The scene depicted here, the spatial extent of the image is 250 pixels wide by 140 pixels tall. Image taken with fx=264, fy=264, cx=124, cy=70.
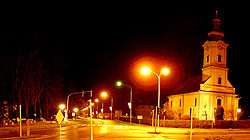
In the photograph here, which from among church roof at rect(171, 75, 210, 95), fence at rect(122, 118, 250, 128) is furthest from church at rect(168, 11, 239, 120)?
fence at rect(122, 118, 250, 128)

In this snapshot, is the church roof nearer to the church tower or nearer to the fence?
the church tower

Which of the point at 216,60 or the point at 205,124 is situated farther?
the point at 216,60

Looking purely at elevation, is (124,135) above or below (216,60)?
below

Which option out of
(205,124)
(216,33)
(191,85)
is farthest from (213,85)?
(205,124)

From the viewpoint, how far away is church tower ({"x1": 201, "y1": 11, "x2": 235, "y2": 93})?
57562 millimetres

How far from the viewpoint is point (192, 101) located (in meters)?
59.2

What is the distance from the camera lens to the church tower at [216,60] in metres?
57.6

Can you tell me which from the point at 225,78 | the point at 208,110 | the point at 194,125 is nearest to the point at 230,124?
the point at 194,125

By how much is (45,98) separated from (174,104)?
107ft

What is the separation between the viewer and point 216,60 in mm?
57750

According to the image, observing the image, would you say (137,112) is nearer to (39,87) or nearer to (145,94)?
(145,94)

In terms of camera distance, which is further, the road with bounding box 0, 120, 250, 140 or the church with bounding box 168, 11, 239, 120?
the church with bounding box 168, 11, 239, 120

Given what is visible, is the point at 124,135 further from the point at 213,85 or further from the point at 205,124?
the point at 213,85

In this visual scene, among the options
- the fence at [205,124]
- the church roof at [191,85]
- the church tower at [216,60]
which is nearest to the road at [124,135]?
the fence at [205,124]
